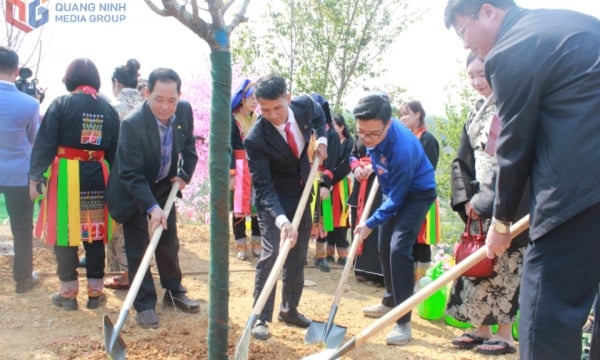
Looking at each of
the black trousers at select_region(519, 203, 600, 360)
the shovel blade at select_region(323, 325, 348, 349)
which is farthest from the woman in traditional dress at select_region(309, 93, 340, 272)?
the black trousers at select_region(519, 203, 600, 360)

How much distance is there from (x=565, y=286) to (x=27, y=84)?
6.21 metres

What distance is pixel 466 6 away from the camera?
230 centimetres

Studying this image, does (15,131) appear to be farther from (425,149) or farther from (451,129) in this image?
(451,129)

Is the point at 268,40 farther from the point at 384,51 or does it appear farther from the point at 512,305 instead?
the point at 512,305

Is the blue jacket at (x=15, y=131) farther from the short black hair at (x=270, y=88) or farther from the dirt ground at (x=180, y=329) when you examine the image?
the short black hair at (x=270, y=88)

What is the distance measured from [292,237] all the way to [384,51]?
36.4ft

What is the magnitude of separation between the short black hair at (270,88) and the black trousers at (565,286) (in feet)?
6.63

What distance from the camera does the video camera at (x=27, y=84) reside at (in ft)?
20.3

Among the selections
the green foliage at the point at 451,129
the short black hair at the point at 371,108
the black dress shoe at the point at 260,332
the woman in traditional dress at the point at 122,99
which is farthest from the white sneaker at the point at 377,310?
the green foliage at the point at 451,129

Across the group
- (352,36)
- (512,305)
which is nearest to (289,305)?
(512,305)

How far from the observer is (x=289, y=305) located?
4070 mm

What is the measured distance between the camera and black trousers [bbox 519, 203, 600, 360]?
6.71 feet

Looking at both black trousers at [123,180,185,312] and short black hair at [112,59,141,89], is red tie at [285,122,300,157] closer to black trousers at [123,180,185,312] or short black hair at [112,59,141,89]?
black trousers at [123,180,185,312]

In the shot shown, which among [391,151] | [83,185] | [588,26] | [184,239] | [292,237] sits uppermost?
[588,26]
